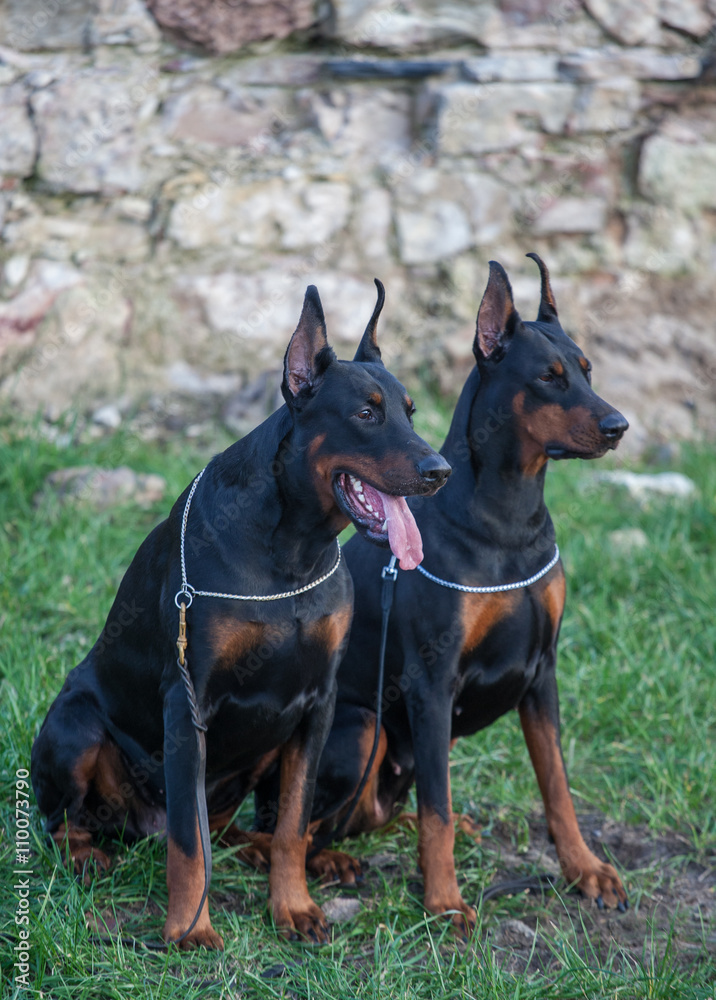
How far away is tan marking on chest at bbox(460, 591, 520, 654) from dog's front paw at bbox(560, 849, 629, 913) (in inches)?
30.7

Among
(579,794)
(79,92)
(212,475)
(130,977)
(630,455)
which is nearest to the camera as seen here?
(130,977)

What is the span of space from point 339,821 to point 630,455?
4.04m

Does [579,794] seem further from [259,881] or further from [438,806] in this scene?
[259,881]

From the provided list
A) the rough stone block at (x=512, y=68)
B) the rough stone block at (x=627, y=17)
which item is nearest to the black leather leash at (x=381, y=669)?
the rough stone block at (x=512, y=68)

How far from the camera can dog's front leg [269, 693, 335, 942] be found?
104 inches

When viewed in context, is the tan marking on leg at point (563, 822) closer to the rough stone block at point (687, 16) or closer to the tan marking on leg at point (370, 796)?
the tan marking on leg at point (370, 796)

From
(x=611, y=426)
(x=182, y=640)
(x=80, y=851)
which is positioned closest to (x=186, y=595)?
(x=182, y=640)

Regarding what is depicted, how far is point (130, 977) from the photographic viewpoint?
2.30m

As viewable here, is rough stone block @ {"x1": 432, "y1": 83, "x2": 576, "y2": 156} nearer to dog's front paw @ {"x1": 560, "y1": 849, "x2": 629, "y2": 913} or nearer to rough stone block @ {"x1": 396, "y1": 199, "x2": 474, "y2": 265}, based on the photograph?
rough stone block @ {"x1": 396, "y1": 199, "x2": 474, "y2": 265}

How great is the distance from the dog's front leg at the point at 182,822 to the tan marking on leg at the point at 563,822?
1088mm

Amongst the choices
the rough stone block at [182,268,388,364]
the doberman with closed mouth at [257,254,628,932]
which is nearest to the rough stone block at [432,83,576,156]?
the rough stone block at [182,268,388,364]

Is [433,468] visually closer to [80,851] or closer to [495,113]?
[80,851]

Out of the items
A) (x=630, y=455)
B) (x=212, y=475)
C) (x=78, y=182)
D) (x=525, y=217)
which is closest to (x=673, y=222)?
(x=525, y=217)

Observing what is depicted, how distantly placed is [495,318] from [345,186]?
12.4 ft
